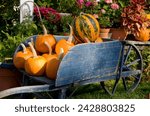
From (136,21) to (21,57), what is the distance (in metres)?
2.03

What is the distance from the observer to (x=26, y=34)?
252 inches

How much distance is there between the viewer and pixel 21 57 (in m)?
4.65

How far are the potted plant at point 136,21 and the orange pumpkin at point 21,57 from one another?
74.3 inches

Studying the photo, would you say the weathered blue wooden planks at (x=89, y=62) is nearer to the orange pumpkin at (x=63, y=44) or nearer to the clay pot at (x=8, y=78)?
the orange pumpkin at (x=63, y=44)

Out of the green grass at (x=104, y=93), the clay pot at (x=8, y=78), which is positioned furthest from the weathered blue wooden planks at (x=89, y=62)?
the clay pot at (x=8, y=78)

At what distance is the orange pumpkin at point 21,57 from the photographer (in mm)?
4641

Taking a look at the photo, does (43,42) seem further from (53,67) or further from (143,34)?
(143,34)

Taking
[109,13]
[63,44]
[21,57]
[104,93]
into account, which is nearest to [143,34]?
[109,13]

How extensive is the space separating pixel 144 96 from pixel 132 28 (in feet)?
3.73

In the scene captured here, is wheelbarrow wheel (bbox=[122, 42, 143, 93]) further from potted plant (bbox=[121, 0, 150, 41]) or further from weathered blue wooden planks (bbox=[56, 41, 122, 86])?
potted plant (bbox=[121, 0, 150, 41])

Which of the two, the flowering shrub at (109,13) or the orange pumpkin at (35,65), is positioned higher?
the flowering shrub at (109,13)

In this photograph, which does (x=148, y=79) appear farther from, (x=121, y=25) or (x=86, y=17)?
(x=86, y=17)

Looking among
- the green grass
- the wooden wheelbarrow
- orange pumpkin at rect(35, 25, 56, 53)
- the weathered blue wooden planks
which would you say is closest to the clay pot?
the wooden wheelbarrow

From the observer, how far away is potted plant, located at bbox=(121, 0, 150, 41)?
6.06m
